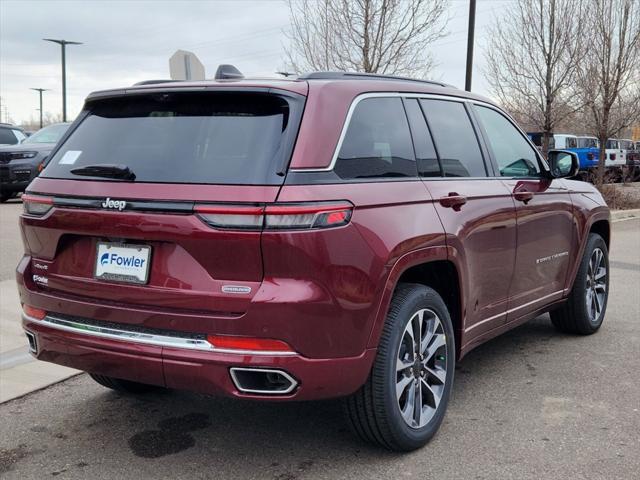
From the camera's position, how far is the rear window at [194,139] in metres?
3.00

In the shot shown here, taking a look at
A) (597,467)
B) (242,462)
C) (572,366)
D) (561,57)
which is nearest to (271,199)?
(242,462)

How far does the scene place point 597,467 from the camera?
10.9 ft

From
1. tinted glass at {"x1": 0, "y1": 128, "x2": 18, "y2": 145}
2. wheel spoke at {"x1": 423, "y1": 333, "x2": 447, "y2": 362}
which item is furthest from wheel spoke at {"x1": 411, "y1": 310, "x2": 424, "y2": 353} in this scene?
tinted glass at {"x1": 0, "y1": 128, "x2": 18, "y2": 145}

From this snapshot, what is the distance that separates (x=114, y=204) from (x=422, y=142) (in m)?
1.63

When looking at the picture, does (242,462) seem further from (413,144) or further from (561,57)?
(561,57)

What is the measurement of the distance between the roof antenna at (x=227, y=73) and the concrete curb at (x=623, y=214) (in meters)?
13.5

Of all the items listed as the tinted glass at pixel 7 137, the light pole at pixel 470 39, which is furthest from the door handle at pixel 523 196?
the tinted glass at pixel 7 137

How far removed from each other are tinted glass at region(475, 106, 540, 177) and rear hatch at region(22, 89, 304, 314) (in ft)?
6.13

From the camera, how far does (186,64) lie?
388 inches

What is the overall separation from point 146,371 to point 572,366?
10.2 feet

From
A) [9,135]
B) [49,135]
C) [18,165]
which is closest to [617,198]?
[49,135]

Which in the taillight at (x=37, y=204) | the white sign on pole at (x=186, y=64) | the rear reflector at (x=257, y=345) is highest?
the white sign on pole at (x=186, y=64)

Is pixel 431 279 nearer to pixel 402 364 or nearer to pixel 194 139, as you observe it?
pixel 402 364

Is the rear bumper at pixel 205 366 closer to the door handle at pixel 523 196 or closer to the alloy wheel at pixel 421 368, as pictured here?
the alloy wheel at pixel 421 368
